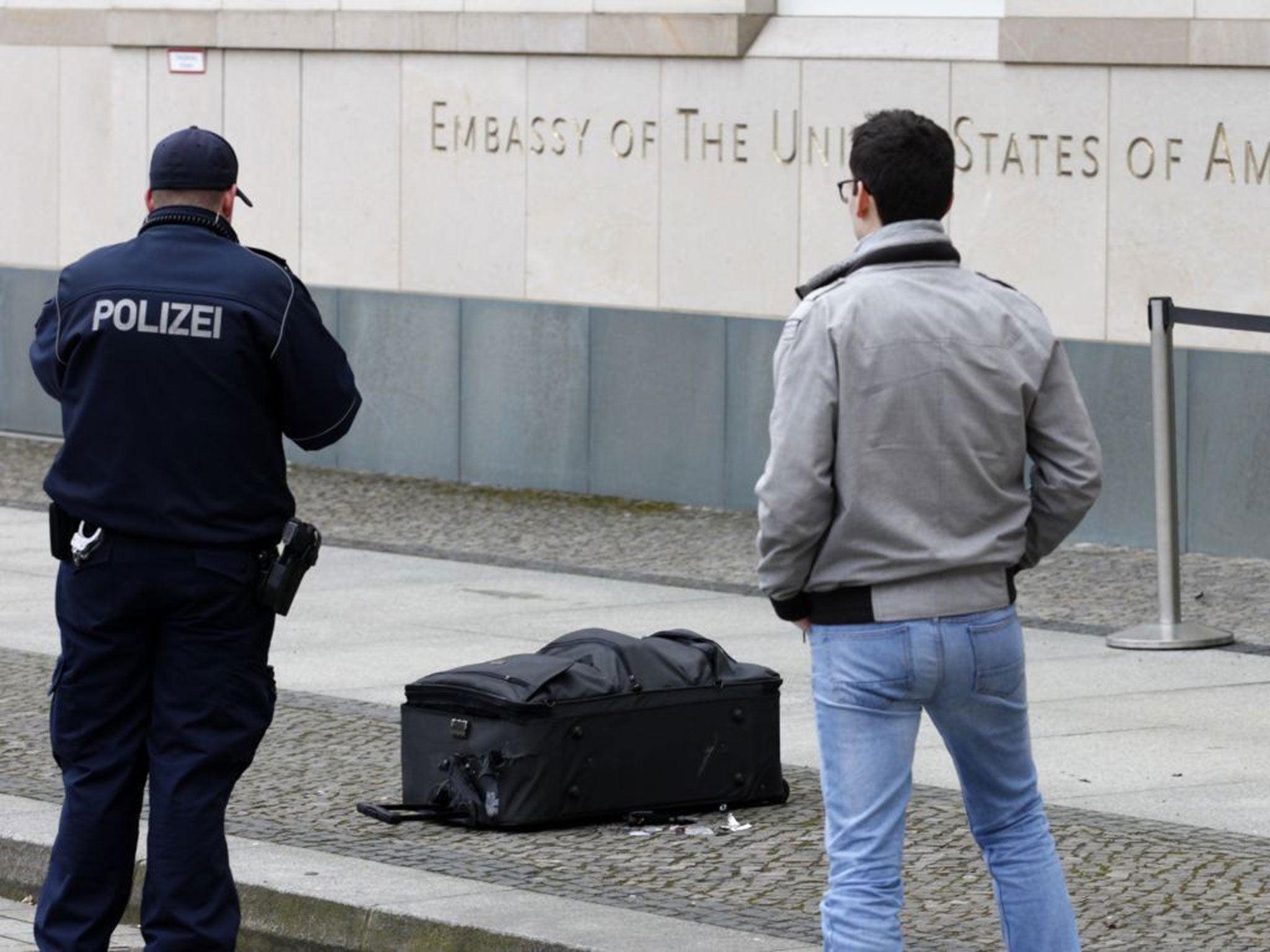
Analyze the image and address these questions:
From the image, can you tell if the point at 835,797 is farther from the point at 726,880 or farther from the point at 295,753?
the point at 295,753

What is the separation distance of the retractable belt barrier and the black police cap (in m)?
5.00

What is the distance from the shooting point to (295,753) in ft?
27.1

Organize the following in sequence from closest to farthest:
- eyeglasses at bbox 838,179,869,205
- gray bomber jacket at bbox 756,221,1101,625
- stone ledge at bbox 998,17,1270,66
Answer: gray bomber jacket at bbox 756,221,1101,625 → eyeglasses at bbox 838,179,869,205 → stone ledge at bbox 998,17,1270,66

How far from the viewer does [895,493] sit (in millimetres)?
4918

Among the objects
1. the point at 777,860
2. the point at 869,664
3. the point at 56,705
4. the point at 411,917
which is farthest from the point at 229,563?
the point at 777,860

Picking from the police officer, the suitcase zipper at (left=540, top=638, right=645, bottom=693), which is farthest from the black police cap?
the suitcase zipper at (left=540, top=638, right=645, bottom=693)

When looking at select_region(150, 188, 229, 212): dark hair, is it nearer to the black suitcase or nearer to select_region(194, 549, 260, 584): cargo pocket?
select_region(194, 549, 260, 584): cargo pocket

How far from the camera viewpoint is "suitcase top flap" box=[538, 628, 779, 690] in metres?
7.42

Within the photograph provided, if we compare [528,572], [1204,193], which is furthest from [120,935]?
[1204,193]

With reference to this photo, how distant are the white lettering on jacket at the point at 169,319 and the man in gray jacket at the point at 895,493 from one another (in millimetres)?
1280

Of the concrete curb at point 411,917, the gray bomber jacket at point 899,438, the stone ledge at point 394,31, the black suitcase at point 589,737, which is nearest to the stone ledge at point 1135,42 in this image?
the stone ledge at point 394,31

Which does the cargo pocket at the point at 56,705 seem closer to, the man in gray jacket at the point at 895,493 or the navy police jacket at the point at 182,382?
the navy police jacket at the point at 182,382

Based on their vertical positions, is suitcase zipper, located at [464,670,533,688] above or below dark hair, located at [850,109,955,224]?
below

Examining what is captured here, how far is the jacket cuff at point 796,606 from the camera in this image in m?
5.01
